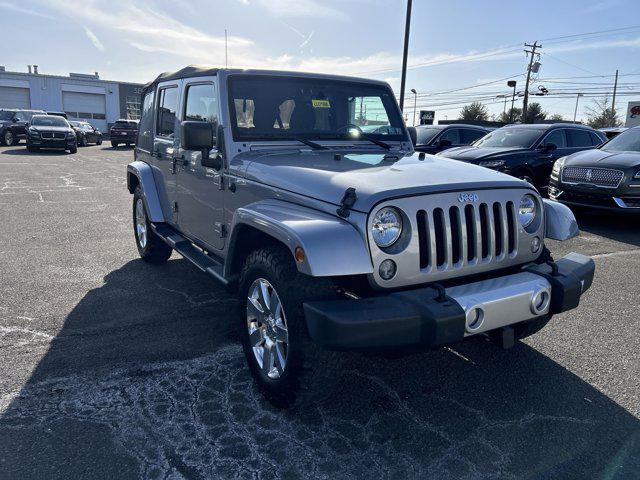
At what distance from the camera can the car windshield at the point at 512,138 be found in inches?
393

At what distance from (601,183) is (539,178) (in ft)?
6.13

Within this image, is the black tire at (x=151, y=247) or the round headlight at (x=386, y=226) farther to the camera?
the black tire at (x=151, y=247)

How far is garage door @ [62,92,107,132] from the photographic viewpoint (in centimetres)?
4878

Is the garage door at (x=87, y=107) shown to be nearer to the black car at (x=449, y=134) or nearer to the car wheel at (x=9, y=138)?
the car wheel at (x=9, y=138)

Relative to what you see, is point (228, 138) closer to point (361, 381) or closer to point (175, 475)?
point (361, 381)

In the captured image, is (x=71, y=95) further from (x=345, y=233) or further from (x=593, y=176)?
(x=345, y=233)

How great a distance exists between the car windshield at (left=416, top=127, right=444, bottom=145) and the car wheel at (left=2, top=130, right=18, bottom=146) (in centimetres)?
2156

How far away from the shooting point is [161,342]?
3.71 metres

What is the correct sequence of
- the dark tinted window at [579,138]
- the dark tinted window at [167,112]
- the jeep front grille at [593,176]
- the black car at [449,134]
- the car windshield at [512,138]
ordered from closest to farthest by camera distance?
the dark tinted window at [167,112] < the jeep front grille at [593,176] < the car windshield at [512,138] < the dark tinted window at [579,138] < the black car at [449,134]

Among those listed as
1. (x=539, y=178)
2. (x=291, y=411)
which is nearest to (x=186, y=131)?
(x=291, y=411)

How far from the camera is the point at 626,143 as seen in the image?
28.9 ft

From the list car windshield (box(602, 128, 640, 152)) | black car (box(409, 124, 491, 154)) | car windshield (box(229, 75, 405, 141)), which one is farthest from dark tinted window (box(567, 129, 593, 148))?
car windshield (box(229, 75, 405, 141))

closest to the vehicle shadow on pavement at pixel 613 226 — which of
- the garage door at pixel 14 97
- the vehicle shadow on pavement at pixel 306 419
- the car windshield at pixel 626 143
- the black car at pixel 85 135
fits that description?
the car windshield at pixel 626 143

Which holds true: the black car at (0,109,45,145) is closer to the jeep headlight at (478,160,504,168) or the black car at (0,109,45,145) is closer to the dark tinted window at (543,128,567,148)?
the jeep headlight at (478,160,504,168)
